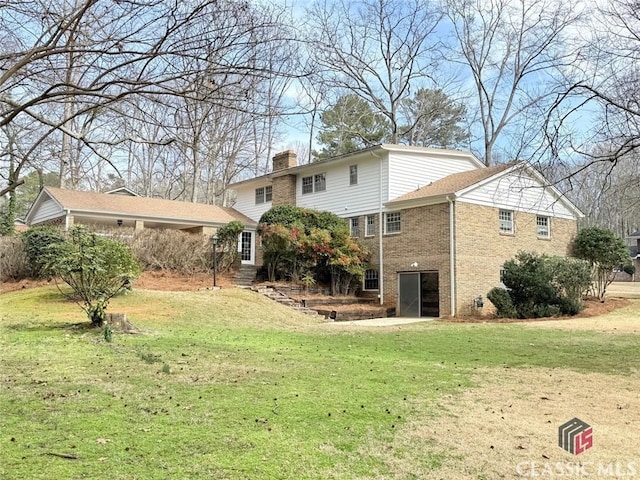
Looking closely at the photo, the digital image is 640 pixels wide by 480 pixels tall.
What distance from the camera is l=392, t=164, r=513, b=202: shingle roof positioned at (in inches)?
763

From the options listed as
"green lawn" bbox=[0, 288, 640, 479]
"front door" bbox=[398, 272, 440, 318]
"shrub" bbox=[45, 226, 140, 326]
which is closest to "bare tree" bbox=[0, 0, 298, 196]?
"green lawn" bbox=[0, 288, 640, 479]

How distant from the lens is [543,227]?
2195 cm

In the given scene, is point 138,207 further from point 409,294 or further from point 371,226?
point 409,294

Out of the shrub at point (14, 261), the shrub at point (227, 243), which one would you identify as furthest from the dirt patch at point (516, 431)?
the shrub at point (14, 261)

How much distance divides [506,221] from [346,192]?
671 centimetres

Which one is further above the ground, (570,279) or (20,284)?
(570,279)

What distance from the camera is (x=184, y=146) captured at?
Result: 5453 mm

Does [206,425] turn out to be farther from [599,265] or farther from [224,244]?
[599,265]

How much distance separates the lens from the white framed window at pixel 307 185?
24.6m

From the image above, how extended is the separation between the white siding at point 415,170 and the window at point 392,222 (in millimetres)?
697

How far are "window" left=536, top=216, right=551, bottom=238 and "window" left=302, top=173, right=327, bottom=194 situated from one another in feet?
30.2

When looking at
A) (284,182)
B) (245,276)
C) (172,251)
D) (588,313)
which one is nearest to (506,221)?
(588,313)

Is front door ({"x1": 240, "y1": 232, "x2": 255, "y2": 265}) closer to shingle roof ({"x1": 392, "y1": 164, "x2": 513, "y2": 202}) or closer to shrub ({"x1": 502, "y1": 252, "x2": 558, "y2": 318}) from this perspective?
shingle roof ({"x1": 392, "y1": 164, "x2": 513, "y2": 202})

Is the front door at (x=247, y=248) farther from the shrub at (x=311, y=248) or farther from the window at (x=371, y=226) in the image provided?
the window at (x=371, y=226)
